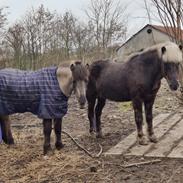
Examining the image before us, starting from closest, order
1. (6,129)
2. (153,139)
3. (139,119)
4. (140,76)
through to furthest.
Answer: (140,76) → (139,119) → (153,139) → (6,129)

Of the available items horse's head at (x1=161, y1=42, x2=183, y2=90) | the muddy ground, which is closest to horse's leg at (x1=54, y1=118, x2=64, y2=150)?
the muddy ground

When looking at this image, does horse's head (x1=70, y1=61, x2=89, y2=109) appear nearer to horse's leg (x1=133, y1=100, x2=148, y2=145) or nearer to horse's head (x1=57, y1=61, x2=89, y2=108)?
horse's head (x1=57, y1=61, x2=89, y2=108)

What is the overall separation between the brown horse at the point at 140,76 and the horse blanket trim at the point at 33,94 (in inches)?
41.9

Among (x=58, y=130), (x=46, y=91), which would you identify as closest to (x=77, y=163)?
(x=58, y=130)

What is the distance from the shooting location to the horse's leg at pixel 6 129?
6.30 m

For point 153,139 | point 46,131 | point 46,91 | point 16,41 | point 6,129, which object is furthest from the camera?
point 16,41

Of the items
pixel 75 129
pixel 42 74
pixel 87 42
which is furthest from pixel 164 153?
pixel 87 42

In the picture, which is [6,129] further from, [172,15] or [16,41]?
[16,41]

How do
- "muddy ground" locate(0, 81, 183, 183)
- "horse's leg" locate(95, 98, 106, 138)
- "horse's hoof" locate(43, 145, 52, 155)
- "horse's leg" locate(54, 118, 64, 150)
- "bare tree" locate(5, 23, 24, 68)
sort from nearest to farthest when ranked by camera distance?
"muddy ground" locate(0, 81, 183, 183), "horse's hoof" locate(43, 145, 52, 155), "horse's leg" locate(54, 118, 64, 150), "horse's leg" locate(95, 98, 106, 138), "bare tree" locate(5, 23, 24, 68)

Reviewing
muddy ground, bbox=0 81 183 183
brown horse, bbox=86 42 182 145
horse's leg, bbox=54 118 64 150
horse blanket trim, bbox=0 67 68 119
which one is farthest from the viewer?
horse's leg, bbox=54 118 64 150

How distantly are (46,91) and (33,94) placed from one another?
0.68 feet

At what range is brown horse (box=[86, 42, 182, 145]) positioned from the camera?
5.55 meters

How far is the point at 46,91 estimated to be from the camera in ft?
17.9

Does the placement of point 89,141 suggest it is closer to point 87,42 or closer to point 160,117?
point 160,117
